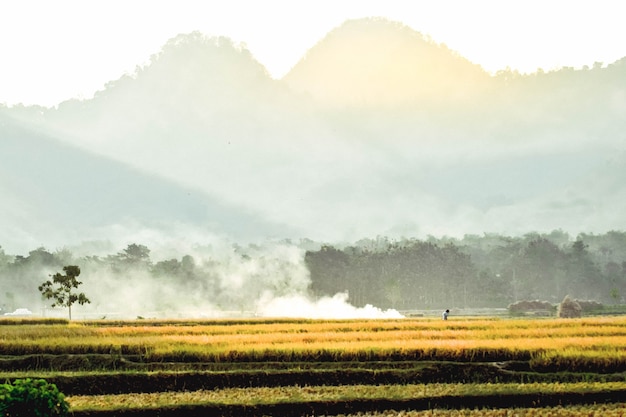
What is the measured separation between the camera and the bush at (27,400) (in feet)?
63.8

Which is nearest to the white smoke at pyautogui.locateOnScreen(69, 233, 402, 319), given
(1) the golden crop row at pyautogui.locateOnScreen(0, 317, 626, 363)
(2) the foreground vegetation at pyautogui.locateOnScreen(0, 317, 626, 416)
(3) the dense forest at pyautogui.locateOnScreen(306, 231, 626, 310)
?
(3) the dense forest at pyautogui.locateOnScreen(306, 231, 626, 310)

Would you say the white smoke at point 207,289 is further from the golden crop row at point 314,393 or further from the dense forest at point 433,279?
the golden crop row at point 314,393

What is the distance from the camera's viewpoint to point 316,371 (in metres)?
32.3

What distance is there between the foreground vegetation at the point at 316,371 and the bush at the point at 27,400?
6159 millimetres

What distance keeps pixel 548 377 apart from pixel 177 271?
428ft

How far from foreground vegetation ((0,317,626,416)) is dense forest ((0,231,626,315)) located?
10125cm

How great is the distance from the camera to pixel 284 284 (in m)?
156

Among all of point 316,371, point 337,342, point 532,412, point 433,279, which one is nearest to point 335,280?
point 433,279

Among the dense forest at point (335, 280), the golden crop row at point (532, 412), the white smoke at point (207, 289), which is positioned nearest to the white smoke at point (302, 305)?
the white smoke at point (207, 289)

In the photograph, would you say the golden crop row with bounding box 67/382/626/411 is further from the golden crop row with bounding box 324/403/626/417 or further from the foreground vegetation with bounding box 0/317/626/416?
the golden crop row with bounding box 324/403/626/417

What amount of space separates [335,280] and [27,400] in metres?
124

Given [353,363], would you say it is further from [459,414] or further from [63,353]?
[63,353]

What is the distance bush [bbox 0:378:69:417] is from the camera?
19453mm

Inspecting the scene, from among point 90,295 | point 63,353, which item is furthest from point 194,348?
point 90,295
